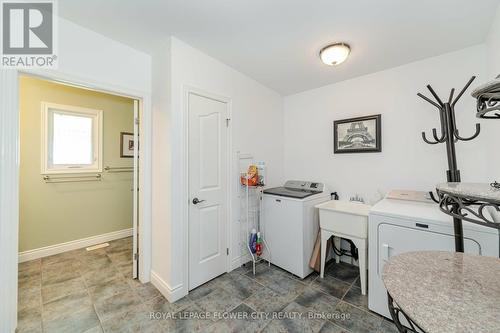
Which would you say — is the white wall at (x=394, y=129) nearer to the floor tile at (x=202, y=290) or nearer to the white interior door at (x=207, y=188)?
the white interior door at (x=207, y=188)

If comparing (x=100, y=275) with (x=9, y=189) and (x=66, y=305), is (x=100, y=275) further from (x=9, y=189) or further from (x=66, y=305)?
(x=9, y=189)

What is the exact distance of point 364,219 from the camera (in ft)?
6.68

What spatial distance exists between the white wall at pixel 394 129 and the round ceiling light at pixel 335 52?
0.78m

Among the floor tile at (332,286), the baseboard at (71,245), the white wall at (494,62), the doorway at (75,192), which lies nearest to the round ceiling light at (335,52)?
the white wall at (494,62)

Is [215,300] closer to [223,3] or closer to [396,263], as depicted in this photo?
[396,263]

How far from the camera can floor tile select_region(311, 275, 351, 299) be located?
6.79ft

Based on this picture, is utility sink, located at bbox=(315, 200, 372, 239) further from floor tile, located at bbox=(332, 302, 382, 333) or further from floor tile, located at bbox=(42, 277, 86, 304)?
floor tile, located at bbox=(42, 277, 86, 304)

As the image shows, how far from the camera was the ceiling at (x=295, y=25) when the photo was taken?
4.90 feet

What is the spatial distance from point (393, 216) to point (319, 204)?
93 centimetres

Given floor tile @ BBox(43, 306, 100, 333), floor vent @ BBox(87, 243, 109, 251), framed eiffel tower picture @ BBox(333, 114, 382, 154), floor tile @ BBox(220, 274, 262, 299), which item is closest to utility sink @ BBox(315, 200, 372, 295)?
framed eiffel tower picture @ BBox(333, 114, 382, 154)

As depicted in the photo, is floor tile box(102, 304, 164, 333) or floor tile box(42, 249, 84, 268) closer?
floor tile box(102, 304, 164, 333)

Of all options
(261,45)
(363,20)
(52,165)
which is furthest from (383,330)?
(52,165)

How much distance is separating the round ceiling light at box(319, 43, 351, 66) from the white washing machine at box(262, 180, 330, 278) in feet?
4.81

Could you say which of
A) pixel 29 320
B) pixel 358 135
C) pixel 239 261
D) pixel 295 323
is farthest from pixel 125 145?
pixel 358 135
